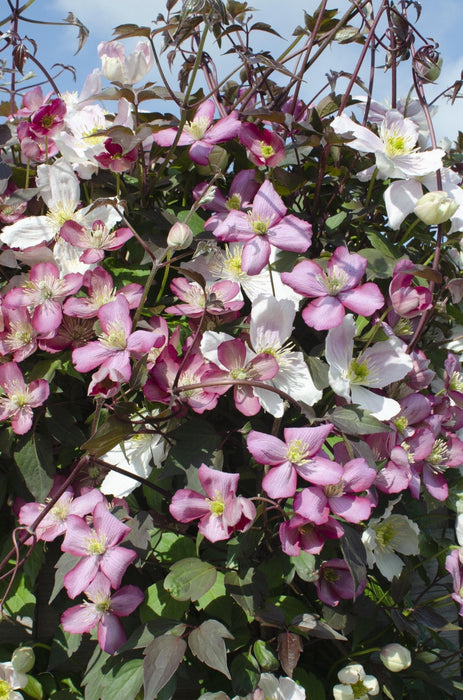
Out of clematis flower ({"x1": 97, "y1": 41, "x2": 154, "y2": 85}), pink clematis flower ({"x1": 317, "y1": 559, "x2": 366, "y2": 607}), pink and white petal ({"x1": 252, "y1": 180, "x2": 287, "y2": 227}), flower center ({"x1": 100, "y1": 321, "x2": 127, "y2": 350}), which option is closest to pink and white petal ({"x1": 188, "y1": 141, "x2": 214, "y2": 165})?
pink and white petal ({"x1": 252, "y1": 180, "x2": 287, "y2": 227})

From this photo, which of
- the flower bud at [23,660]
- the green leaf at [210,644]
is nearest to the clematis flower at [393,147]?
the green leaf at [210,644]

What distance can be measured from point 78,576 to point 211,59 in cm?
99

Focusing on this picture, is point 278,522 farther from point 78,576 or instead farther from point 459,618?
point 459,618

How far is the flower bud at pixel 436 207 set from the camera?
938 mm

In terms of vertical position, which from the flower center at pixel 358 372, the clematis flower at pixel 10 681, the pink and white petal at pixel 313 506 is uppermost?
the flower center at pixel 358 372

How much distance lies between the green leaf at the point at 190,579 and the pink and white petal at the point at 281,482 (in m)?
0.16

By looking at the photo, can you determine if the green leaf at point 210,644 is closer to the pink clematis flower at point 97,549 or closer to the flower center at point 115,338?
the pink clematis flower at point 97,549

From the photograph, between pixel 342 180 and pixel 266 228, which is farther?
pixel 342 180

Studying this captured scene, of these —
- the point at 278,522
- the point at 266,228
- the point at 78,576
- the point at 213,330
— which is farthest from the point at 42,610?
the point at 266,228

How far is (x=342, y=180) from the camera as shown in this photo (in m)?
Answer: 1.09

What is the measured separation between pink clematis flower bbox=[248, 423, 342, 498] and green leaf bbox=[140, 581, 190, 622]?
0.25 meters

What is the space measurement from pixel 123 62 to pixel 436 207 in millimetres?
647

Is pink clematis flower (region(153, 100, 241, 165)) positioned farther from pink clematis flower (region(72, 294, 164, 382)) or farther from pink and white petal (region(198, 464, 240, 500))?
pink and white petal (region(198, 464, 240, 500))

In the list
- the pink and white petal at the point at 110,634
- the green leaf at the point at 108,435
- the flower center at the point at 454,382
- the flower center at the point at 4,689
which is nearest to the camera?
the green leaf at the point at 108,435
